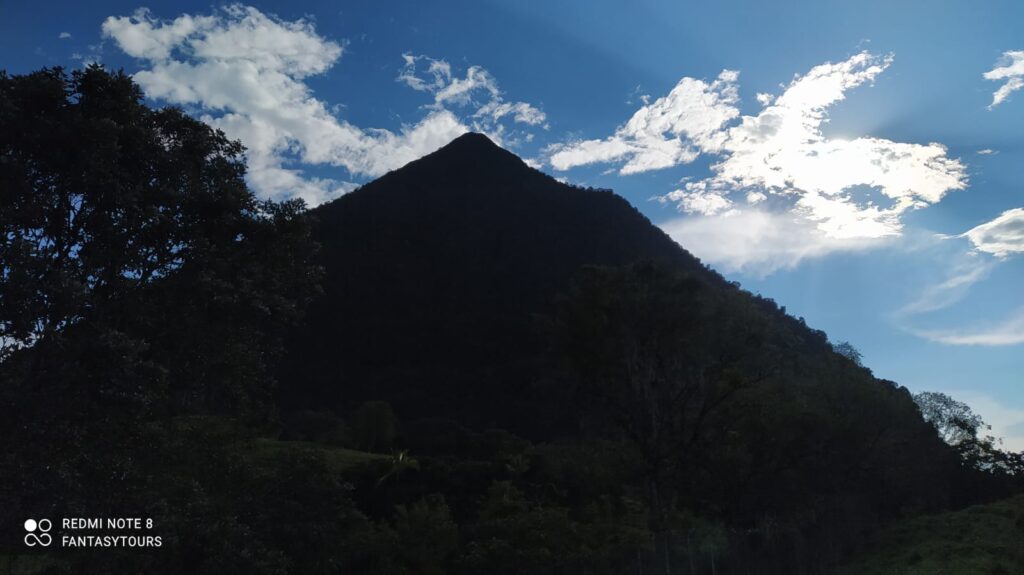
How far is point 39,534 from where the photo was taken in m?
9.14

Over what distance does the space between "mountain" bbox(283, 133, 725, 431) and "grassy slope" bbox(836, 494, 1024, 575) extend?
49.9 m

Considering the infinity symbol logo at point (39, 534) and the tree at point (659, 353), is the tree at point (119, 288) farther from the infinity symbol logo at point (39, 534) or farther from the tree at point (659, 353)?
the tree at point (659, 353)

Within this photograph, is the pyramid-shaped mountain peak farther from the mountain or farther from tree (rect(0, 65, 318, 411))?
tree (rect(0, 65, 318, 411))

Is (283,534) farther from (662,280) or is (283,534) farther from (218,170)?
(662,280)

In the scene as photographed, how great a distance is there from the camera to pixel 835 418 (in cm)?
3194

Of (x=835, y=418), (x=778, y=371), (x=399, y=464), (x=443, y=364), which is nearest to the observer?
(x=778, y=371)

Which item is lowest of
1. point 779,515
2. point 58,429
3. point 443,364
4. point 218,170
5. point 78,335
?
point 779,515

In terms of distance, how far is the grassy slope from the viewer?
78.2 ft

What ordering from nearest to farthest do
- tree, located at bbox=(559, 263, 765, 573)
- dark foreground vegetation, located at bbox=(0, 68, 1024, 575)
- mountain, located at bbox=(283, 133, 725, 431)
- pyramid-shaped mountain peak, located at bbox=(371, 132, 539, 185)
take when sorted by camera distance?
dark foreground vegetation, located at bbox=(0, 68, 1024, 575) < tree, located at bbox=(559, 263, 765, 573) < mountain, located at bbox=(283, 133, 725, 431) < pyramid-shaped mountain peak, located at bbox=(371, 132, 539, 185)

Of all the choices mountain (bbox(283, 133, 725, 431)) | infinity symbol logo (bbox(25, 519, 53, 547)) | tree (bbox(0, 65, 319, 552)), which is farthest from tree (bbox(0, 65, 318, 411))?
mountain (bbox(283, 133, 725, 431))

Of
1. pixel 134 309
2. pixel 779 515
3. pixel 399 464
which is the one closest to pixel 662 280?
pixel 779 515

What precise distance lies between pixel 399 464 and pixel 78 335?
36830mm

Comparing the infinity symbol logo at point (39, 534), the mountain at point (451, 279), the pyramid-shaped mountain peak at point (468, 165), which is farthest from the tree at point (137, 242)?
the pyramid-shaped mountain peak at point (468, 165)

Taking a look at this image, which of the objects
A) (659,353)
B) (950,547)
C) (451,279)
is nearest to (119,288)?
(659,353)
